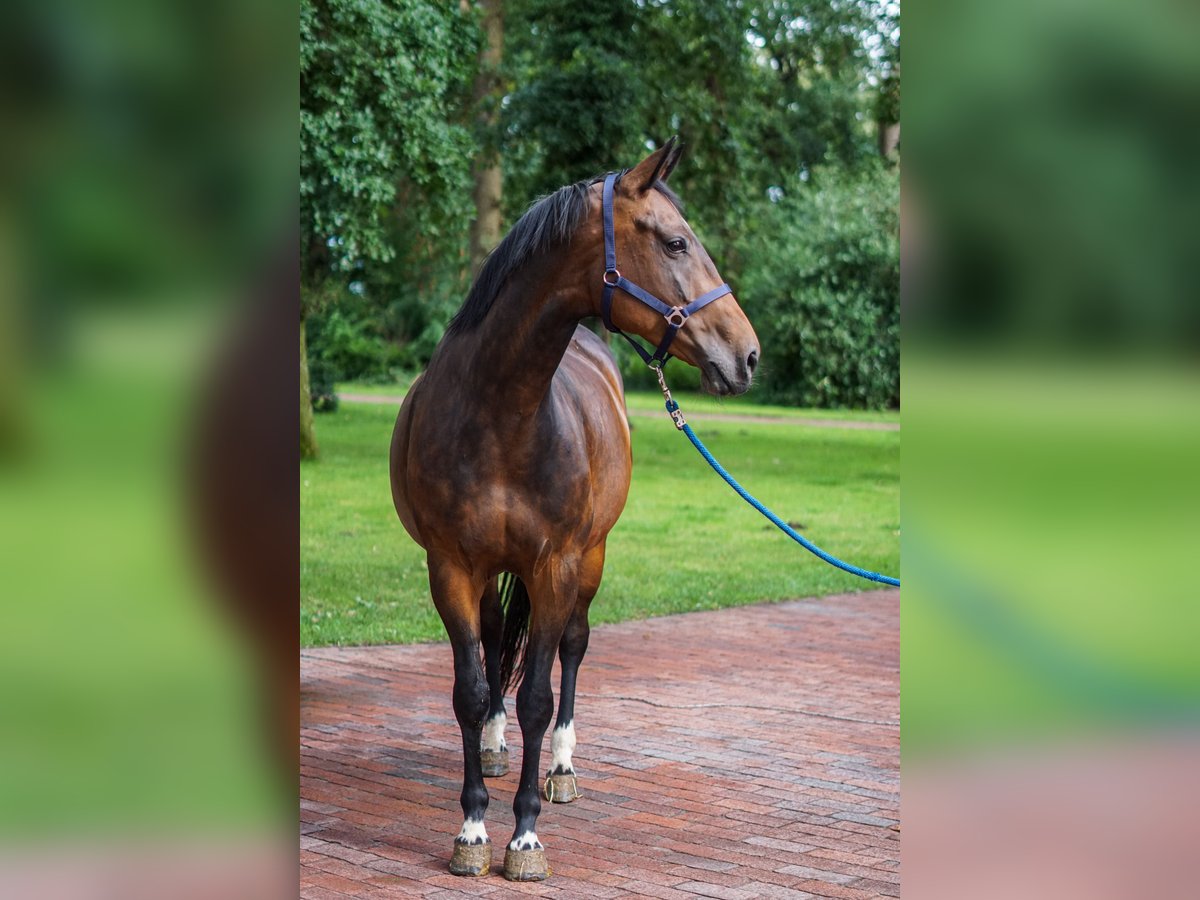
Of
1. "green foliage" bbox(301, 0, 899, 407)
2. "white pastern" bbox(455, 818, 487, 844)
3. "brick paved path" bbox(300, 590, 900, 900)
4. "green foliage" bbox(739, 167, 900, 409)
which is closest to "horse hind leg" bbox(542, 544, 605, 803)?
"brick paved path" bbox(300, 590, 900, 900)

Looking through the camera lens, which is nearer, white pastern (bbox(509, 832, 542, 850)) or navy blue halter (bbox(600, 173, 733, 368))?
navy blue halter (bbox(600, 173, 733, 368))

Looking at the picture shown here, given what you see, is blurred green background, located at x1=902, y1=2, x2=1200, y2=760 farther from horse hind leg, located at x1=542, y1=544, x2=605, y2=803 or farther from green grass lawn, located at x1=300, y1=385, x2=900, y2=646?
green grass lawn, located at x1=300, y1=385, x2=900, y2=646

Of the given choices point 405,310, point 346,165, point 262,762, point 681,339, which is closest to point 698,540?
point 346,165

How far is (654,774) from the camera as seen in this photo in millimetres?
5227

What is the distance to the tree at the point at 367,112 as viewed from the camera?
11.4m

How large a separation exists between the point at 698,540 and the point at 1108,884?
10605mm

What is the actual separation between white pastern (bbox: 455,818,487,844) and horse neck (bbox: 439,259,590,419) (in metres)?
1.34

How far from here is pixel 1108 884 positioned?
1385mm

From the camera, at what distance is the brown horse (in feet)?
12.6

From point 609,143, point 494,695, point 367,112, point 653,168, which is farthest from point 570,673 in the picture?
point 609,143

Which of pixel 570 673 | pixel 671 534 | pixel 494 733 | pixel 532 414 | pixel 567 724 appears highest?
pixel 532 414

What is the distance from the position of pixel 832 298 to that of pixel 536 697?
23.4m

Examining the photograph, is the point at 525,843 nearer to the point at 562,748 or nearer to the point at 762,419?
the point at 562,748

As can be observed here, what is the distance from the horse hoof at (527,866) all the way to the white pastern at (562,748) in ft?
2.75
